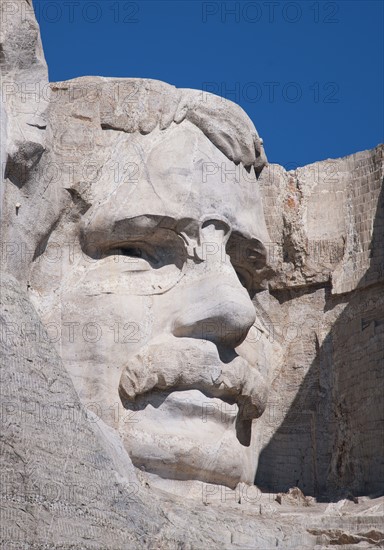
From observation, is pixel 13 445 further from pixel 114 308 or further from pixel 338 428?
pixel 338 428

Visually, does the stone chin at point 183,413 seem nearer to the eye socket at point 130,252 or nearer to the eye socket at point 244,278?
the eye socket at point 130,252

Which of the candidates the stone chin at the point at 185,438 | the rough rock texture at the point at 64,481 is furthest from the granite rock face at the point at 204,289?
the rough rock texture at the point at 64,481

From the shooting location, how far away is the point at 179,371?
890cm

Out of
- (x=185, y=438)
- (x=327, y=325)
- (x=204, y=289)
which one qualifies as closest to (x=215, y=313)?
(x=204, y=289)

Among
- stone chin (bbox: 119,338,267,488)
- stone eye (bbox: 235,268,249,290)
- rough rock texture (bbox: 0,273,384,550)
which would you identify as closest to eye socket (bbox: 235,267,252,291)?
stone eye (bbox: 235,268,249,290)

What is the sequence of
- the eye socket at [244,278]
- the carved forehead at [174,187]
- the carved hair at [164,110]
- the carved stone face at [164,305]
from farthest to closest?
the eye socket at [244,278] → the carved hair at [164,110] → the carved forehead at [174,187] → the carved stone face at [164,305]

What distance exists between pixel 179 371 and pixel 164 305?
423 mm

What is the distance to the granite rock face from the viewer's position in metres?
8.80

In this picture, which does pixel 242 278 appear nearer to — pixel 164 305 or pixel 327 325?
pixel 327 325

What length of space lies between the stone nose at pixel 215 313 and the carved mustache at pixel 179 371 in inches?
2.5

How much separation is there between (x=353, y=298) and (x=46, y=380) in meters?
2.82

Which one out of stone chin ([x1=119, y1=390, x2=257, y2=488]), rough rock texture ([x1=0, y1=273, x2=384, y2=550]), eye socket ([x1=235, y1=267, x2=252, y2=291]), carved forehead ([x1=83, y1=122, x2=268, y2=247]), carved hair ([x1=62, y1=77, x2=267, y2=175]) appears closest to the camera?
rough rock texture ([x1=0, y1=273, x2=384, y2=550])

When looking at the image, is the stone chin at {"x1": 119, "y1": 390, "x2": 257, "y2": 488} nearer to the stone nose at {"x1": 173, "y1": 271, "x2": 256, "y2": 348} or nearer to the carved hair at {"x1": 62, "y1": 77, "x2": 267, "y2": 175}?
the stone nose at {"x1": 173, "y1": 271, "x2": 256, "y2": 348}

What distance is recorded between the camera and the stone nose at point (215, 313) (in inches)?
356
